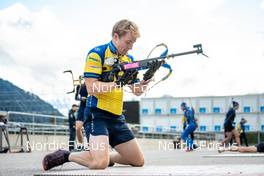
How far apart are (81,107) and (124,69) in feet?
20.9

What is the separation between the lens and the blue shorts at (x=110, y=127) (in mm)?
6469

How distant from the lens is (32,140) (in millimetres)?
21297

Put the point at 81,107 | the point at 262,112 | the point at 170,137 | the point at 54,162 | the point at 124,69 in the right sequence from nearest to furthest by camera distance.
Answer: the point at 124,69 < the point at 54,162 < the point at 81,107 < the point at 170,137 < the point at 262,112

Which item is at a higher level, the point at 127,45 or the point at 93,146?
the point at 127,45

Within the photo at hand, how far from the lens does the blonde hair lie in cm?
629

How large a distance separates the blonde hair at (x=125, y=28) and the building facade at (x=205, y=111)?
40.4 meters

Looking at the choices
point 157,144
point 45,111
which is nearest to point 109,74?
point 157,144

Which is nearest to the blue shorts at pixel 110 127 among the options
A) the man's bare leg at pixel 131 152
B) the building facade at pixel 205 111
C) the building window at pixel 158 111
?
the man's bare leg at pixel 131 152

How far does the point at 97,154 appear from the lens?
6.32m

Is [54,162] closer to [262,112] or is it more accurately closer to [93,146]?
[93,146]

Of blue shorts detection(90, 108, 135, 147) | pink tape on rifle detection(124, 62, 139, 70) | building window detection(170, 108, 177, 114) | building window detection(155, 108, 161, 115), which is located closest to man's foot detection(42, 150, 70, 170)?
blue shorts detection(90, 108, 135, 147)

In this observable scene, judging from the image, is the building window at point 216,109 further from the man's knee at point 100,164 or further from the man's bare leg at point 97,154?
the man's knee at point 100,164

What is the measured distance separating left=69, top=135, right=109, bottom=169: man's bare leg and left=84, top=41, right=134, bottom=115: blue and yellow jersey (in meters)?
0.41

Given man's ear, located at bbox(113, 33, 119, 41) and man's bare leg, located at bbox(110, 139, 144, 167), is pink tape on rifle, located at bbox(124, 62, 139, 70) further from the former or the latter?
man's bare leg, located at bbox(110, 139, 144, 167)
